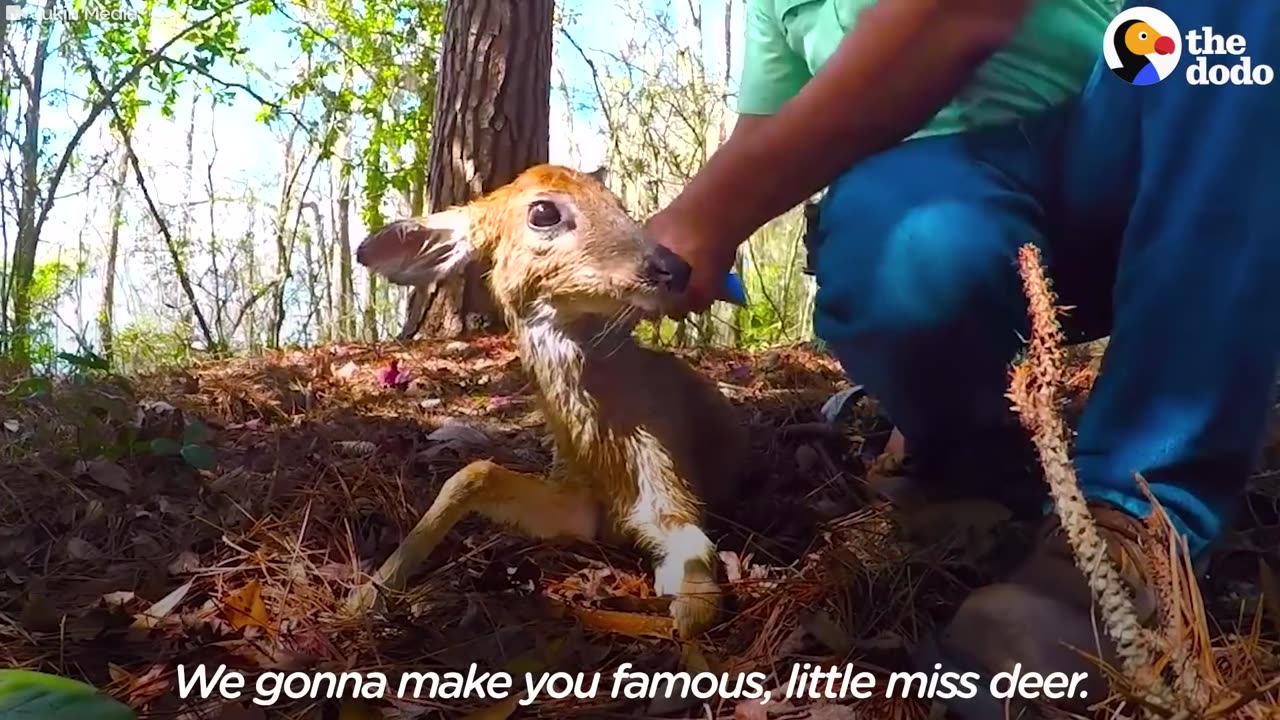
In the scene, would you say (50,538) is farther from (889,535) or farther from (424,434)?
(889,535)

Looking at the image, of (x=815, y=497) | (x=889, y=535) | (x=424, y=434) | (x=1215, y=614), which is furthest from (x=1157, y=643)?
(x=424, y=434)

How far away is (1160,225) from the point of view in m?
0.89

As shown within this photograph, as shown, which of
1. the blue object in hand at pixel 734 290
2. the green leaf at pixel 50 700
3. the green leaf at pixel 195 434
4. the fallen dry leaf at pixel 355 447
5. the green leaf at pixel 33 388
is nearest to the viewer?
the green leaf at pixel 50 700

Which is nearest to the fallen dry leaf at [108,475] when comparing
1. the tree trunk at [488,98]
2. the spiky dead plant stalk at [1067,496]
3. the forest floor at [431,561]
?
the forest floor at [431,561]

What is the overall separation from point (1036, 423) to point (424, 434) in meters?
0.63

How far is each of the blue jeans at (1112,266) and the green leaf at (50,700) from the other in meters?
0.72

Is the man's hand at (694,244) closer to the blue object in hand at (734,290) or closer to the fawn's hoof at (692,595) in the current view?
the blue object in hand at (734,290)

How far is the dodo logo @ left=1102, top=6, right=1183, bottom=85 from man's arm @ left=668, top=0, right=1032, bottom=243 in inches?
3.2

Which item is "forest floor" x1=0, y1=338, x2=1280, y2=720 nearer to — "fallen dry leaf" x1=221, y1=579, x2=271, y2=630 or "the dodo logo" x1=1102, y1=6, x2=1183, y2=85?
"fallen dry leaf" x1=221, y1=579, x2=271, y2=630

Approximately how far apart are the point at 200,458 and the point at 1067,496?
2.95ft

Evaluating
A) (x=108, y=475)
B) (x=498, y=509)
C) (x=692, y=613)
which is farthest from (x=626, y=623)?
(x=108, y=475)

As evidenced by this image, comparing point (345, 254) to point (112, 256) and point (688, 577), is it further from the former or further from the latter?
point (688, 577)

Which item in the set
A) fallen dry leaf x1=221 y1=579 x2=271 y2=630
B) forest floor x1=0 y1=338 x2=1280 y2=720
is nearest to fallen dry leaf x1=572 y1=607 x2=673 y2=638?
forest floor x1=0 y1=338 x2=1280 y2=720

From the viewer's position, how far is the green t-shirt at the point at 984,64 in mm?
876
